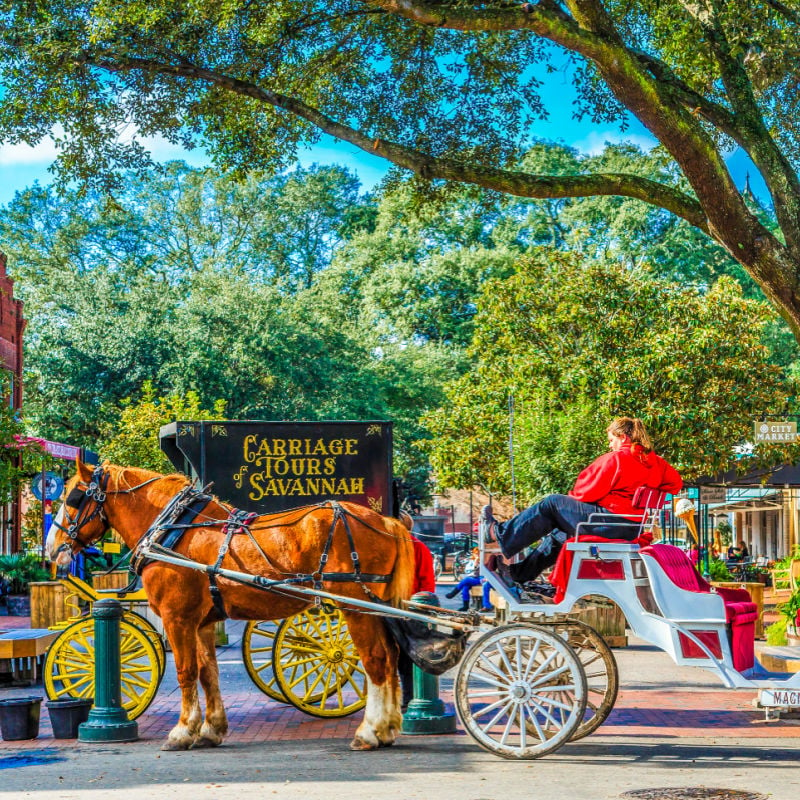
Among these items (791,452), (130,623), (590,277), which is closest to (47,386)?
(590,277)

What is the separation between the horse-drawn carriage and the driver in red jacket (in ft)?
0.39

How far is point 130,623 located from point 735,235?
6.83 m

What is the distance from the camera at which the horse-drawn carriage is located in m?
8.02

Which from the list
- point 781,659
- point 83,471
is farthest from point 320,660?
point 781,659

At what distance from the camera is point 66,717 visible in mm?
9422

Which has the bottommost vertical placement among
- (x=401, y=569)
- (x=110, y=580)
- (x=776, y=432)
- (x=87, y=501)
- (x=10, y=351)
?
(x=110, y=580)

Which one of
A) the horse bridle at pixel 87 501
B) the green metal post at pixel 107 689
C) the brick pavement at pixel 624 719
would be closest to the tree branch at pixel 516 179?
the brick pavement at pixel 624 719

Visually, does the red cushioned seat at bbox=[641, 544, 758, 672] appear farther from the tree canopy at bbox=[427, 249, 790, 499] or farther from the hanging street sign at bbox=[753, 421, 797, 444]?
the tree canopy at bbox=[427, 249, 790, 499]

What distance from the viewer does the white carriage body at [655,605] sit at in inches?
313

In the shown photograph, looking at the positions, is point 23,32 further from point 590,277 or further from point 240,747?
point 590,277

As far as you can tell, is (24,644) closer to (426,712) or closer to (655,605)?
(426,712)

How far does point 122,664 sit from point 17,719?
930mm

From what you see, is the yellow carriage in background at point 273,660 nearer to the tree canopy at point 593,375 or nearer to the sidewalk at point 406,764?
the sidewalk at point 406,764

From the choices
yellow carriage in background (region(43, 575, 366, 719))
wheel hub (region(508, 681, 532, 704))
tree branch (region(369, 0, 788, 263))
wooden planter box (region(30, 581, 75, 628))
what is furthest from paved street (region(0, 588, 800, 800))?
wooden planter box (region(30, 581, 75, 628))
